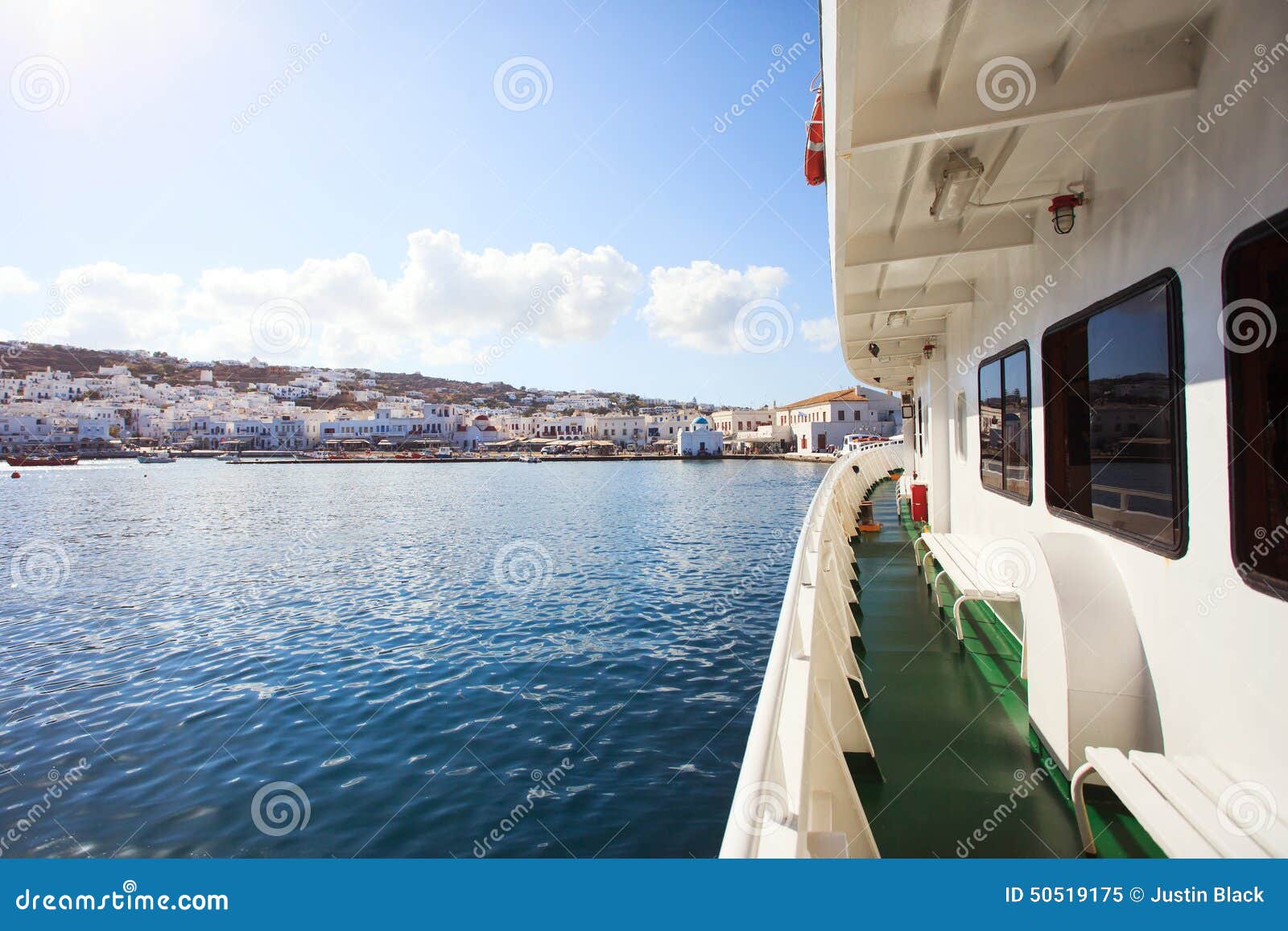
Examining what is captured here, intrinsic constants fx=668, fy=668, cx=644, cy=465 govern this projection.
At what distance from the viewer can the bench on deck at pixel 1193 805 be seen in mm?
1840

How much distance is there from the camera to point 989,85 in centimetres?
265

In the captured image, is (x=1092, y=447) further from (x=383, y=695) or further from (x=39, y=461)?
(x=39, y=461)

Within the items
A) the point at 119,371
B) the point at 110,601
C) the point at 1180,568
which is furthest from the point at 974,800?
the point at 119,371

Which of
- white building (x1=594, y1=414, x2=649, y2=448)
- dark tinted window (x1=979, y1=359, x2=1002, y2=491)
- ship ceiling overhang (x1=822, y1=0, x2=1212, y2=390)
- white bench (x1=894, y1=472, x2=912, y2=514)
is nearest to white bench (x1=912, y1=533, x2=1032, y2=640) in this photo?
dark tinted window (x1=979, y1=359, x2=1002, y2=491)

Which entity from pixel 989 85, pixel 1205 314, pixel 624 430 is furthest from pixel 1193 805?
pixel 624 430

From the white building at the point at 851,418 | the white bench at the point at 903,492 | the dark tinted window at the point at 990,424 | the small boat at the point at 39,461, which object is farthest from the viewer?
the small boat at the point at 39,461

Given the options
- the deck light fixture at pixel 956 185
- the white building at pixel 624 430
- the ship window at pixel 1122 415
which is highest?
the white building at pixel 624 430

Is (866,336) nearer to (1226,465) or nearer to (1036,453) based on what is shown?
(1036,453)

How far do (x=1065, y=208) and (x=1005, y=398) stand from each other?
2.34 meters

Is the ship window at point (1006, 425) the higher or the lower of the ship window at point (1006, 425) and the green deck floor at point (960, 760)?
the higher

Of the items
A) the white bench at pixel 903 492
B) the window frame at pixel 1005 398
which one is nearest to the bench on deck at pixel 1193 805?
the window frame at pixel 1005 398

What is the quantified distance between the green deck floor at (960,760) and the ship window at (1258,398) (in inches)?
49.8

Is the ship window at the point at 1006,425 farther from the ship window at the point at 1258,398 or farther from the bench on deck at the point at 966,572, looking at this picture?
the ship window at the point at 1258,398
